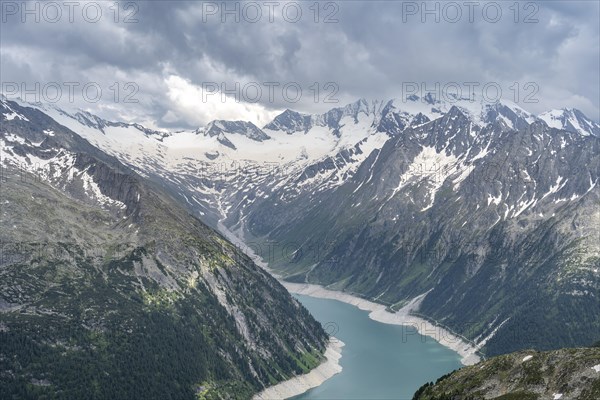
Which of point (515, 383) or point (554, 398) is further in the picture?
point (515, 383)

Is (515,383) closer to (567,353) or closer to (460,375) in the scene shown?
(567,353)

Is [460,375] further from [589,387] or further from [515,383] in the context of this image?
[589,387]

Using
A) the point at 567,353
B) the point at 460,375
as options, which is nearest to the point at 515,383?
the point at 567,353

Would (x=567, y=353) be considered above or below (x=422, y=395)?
above

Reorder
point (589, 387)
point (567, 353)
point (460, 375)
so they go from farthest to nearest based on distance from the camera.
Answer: point (460, 375), point (567, 353), point (589, 387)

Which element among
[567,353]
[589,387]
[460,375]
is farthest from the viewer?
[460,375]

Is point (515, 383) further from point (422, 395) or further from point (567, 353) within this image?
point (422, 395)
